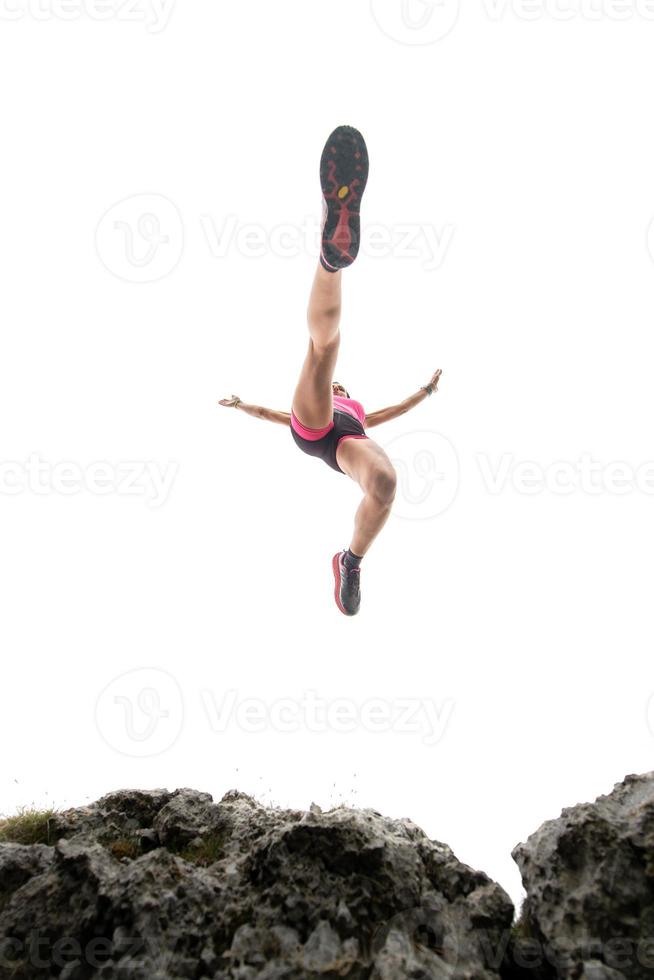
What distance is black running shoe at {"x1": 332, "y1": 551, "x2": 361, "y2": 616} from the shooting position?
6684 mm

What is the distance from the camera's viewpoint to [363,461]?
19.4 ft

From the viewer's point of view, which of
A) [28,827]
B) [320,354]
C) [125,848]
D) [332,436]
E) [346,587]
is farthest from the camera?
[346,587]

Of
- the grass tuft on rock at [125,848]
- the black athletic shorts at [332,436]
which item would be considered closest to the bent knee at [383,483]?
the black athletic shorts at [332,436]

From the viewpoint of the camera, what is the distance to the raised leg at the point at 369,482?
5680 millimetres

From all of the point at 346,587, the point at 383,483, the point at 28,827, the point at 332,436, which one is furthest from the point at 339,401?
the point at 28,827

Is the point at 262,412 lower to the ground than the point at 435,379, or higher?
lower

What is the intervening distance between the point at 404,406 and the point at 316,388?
90.9 inches

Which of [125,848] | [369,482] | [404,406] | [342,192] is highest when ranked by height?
[342,192]

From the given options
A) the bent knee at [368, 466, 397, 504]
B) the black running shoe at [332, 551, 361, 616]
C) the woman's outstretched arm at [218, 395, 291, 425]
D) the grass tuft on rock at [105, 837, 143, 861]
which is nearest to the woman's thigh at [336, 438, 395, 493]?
the bent knee at [368, 466, 397, 504]

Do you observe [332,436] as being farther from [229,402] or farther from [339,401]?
[229,402]

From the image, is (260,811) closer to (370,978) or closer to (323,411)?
(370,978)

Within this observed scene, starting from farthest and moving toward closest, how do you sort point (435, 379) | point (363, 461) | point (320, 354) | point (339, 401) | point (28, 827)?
point (435, 379)
point (339, 401)
point (363, 461)
point (320, 354)
point (28, 827)

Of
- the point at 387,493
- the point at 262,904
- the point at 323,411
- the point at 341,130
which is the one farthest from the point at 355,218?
the point at 262,904

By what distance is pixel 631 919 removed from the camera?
357 centimetres
